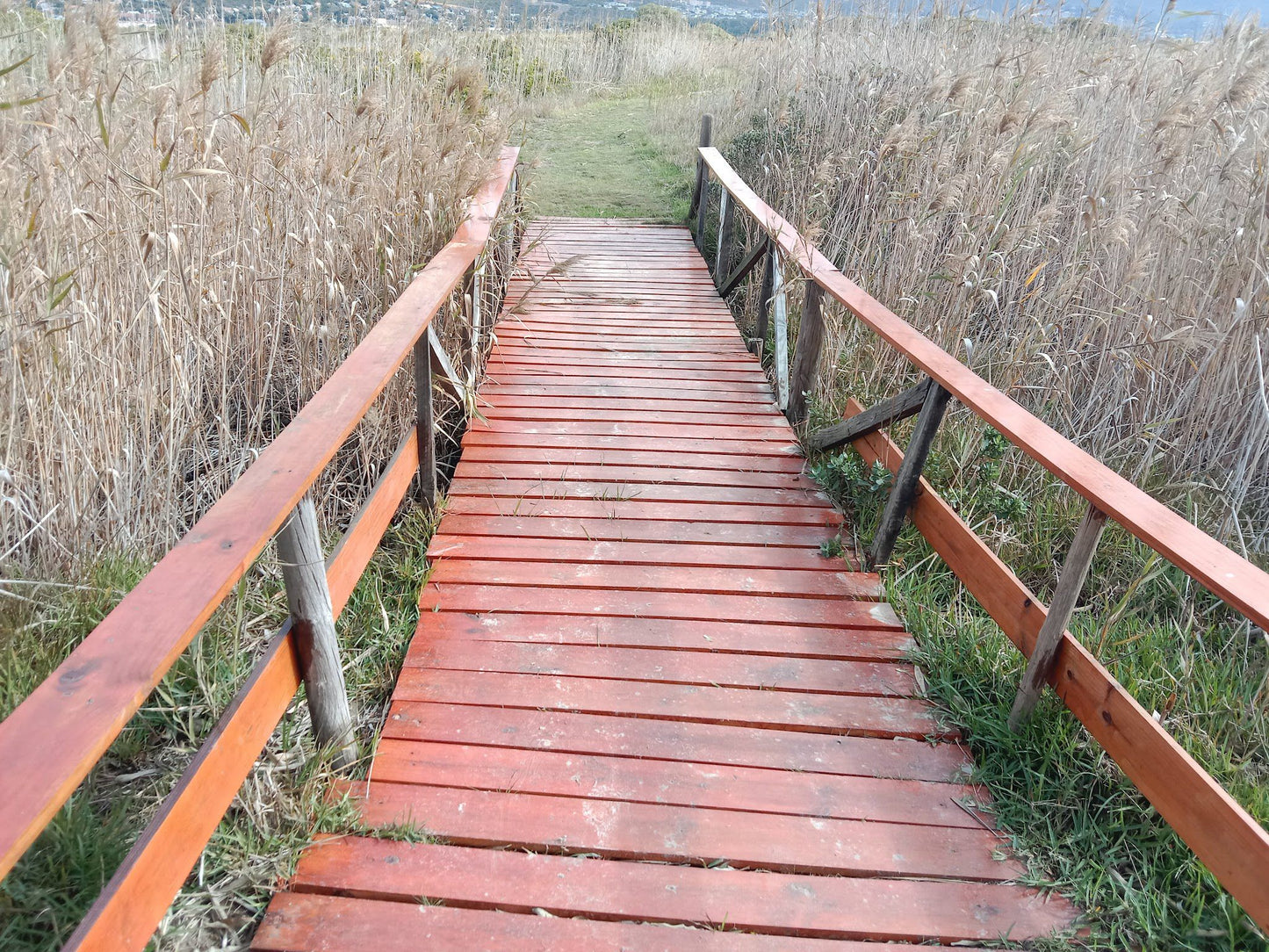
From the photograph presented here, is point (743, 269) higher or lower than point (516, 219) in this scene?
lower

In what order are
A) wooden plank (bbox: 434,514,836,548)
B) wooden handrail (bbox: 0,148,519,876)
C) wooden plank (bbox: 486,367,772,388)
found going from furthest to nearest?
wooden plank (bbox: 486,367,772,388) < wooden plank (bbox: 434,514,836,548) < wooden handrail (bbox: 0,148,519,876)

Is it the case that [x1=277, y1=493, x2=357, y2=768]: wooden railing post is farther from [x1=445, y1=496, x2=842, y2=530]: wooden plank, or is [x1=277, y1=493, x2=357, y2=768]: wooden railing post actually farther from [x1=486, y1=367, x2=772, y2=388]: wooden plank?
[x1=486, y1=367, x2=772, y2=388]: wooden plank

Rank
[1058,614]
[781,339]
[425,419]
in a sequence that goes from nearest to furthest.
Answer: [1058,614] → [425,419] → [781,339]

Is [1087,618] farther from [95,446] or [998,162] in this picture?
[95,446]

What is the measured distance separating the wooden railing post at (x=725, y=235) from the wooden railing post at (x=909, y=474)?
3422 mm

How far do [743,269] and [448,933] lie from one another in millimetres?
4230

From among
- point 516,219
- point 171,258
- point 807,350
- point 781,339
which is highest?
point 171,258

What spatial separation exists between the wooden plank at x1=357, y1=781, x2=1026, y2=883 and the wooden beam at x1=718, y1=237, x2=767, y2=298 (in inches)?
134

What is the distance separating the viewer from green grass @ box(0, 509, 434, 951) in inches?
54.9

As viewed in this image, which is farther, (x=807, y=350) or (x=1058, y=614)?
(x=807, y=350)

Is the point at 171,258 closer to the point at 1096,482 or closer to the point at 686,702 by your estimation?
the point at 686,702

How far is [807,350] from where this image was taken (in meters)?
3.51

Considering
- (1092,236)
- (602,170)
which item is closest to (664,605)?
(1092,236)

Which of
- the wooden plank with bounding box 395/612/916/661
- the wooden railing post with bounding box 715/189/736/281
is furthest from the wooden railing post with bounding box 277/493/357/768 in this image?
the wooden railing post with bounding box 715/189/736/281
